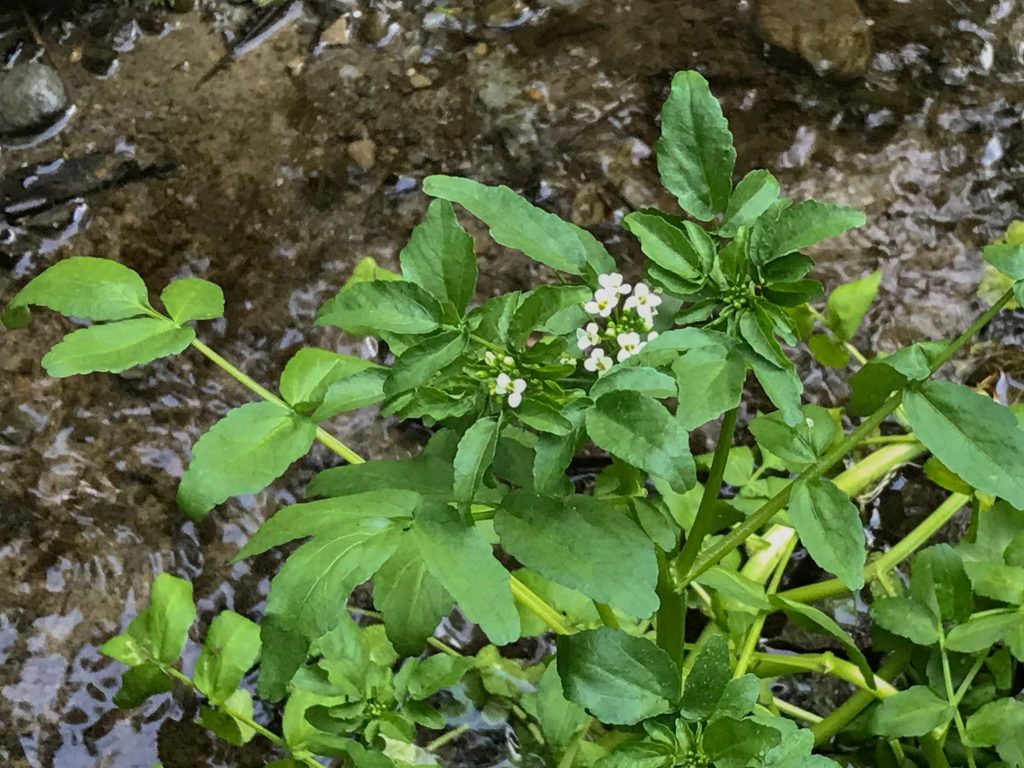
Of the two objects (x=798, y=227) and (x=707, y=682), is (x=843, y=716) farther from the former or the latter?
(x=798, y=227)

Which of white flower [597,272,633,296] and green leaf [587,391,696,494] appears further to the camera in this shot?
white flower [597,272,633,296]

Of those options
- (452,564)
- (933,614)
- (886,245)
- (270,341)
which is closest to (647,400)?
(452,564)

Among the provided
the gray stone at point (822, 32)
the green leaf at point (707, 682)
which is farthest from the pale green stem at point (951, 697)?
the gray stone at point (822, 32)

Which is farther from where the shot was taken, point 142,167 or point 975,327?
point 142,167

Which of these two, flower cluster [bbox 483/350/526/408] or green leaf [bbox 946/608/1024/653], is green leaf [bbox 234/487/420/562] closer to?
flower cluster [bbox 483/350/526/408]

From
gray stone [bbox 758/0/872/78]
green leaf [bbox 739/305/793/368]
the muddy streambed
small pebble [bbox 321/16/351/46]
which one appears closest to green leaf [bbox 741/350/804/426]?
green leaf [bbox 739/305/793/368]

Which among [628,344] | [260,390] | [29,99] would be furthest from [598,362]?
[29,99]

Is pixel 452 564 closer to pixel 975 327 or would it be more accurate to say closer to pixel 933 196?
pixel 975 327

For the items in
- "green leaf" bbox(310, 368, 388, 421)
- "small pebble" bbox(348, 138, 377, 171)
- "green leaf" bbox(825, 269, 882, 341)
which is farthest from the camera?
"small pebble" bbox(348, 138, 377, 171)
